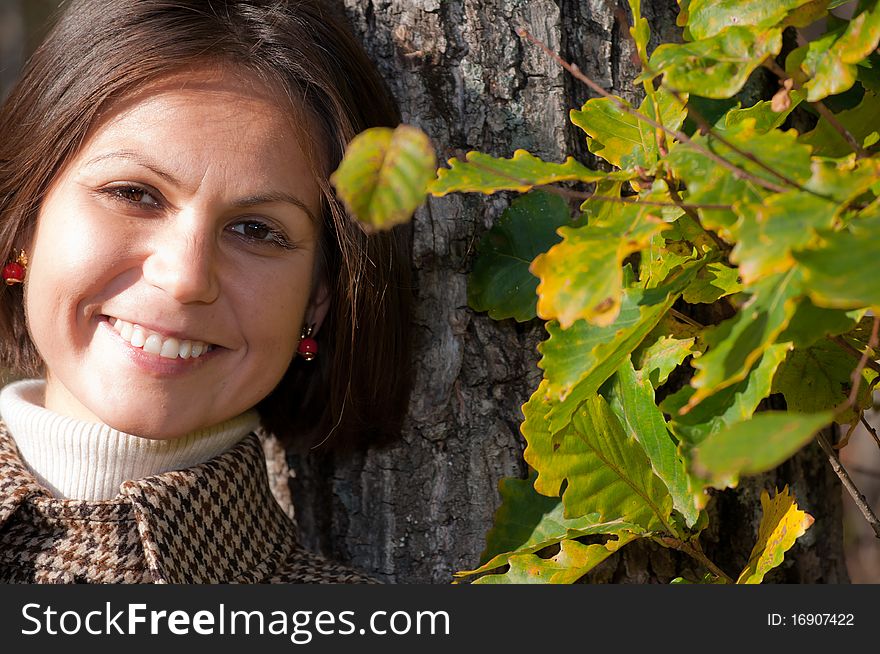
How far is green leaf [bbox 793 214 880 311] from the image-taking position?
77 centimetres

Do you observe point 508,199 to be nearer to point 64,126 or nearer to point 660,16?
point 660,16

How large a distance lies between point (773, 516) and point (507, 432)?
57 cm

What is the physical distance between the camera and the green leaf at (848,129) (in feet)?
4.19

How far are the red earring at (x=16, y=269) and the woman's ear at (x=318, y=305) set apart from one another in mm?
567

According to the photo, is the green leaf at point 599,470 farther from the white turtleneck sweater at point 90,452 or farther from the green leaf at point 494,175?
the white turtleneck sweater at point 90,452

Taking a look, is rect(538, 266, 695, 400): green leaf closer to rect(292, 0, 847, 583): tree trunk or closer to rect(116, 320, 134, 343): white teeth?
rect(292, 0, 847, 583): tree trunk

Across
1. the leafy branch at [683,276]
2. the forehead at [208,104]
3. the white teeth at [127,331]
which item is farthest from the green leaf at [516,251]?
the white teeth at [127,331]

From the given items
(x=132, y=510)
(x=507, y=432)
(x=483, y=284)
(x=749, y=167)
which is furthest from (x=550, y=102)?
(x=132, y=510)

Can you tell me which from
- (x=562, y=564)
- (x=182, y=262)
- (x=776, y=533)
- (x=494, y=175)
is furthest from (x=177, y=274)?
(x=776, y=533)

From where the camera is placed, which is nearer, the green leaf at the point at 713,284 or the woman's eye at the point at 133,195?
the green leaf at the point at 713,284

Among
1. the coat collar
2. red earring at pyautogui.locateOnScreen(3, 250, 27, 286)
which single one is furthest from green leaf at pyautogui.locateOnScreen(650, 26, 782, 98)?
red earring at pyautogui.locateOnScreen(3, 250, 27, 286)

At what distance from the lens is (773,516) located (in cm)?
133

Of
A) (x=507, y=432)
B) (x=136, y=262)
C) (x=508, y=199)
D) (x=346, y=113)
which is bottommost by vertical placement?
(x=507, y=432)

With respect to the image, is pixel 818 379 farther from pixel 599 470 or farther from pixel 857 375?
pixel 857 375
